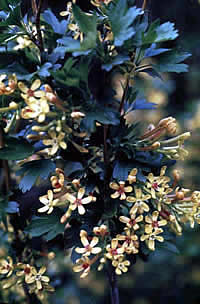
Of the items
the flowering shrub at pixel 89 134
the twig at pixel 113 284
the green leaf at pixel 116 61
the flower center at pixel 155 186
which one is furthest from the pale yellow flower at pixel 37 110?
the twig at pixel 113 284

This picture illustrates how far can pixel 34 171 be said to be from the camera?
66cm

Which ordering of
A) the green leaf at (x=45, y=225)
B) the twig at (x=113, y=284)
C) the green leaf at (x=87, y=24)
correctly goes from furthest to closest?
the twig at (x=113, y=284) < the green leaf at (x=45, y=225) < the green leaf at (x=87, y=24)

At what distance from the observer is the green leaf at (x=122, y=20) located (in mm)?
578

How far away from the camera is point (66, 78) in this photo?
596 mm

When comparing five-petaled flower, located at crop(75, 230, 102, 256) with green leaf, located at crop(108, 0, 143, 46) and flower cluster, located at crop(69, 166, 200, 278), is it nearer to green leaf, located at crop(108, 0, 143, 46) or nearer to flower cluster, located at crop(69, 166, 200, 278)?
flower cluster, located at crop(69, 166, 200, 278)

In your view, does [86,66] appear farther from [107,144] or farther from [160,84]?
[160,84]

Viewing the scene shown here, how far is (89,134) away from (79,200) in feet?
0.36

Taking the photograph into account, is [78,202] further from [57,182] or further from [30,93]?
[30,93]

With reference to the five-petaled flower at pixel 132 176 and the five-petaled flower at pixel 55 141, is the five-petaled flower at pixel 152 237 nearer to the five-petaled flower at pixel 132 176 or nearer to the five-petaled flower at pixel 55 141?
the five-petaled flower at pixel 132 176

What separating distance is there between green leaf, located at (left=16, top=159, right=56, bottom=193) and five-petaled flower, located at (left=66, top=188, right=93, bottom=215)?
0.06 meters

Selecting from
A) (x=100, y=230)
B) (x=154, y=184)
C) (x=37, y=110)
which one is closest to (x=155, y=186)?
(x=154, y=184)

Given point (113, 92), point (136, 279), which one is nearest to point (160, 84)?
point (136, 279)

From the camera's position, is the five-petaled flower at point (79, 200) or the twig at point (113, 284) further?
the twig at point (113, 284)

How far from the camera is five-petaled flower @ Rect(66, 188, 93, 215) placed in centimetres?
63
